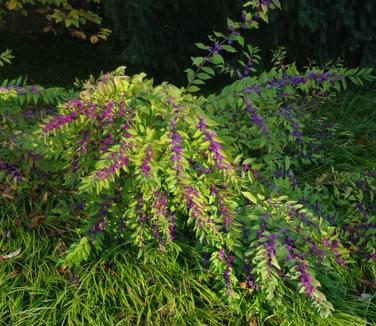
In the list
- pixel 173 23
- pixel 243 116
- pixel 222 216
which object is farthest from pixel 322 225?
pixel 173 23

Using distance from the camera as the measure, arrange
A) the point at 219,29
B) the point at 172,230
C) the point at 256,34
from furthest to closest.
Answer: the point at 219,29 → the point at 256,34 → the point at 172,230

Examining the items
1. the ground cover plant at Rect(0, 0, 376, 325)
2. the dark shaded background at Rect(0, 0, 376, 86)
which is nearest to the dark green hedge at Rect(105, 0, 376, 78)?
the dark shaded background at Rect(0, 0, 376, 86)

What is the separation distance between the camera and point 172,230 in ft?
9.77

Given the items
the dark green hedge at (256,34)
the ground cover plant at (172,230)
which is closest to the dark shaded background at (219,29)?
the dark green hedge at (256,34)

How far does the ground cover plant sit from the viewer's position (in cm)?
276

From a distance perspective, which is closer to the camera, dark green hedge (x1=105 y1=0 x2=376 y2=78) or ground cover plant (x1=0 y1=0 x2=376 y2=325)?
ground cover plant (x1=0 y1=0 x2=376 y2=325)

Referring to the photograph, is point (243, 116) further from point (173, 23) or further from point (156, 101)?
point (173, 23)

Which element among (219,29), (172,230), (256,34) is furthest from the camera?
(219,29)

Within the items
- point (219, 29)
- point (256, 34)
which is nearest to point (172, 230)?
point (256, 34)

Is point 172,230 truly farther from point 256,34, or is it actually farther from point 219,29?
point 219,29

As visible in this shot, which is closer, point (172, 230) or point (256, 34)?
point (172, 230)

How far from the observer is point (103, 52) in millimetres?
7293

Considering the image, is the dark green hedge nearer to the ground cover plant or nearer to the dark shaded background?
the dark shaded background

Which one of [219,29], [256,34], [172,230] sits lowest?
[172,230]
